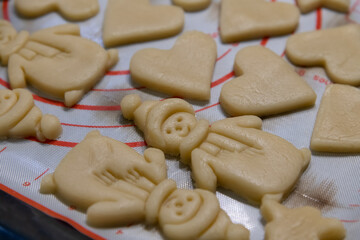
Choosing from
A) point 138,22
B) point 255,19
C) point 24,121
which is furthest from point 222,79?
point 24,121

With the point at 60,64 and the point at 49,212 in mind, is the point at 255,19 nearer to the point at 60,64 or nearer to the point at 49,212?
the point at 60,64

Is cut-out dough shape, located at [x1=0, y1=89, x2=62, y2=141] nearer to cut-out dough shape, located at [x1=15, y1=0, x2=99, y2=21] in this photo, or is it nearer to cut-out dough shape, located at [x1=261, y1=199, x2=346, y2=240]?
cut-out dough shape, located at [x1=15, y1=0, x2=99, y2=21]

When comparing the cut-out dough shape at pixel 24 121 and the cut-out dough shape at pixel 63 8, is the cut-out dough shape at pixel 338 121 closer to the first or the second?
the cut-out dough shape at pixel 24 121

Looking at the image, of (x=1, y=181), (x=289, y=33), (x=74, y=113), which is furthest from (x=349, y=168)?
(x=1, y=181)

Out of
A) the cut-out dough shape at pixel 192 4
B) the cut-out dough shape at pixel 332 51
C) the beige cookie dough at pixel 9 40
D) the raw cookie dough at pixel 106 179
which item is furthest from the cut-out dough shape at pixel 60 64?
the cut-out dough shape at pixel 332 51

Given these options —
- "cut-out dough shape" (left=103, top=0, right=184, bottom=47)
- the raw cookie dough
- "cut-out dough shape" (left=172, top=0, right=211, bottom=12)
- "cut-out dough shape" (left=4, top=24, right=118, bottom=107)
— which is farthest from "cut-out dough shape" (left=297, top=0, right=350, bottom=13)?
the raw cookie dough

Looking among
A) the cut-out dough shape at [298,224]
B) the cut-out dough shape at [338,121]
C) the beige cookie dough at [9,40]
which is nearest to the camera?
the cut-out dough shape at [298,224]
